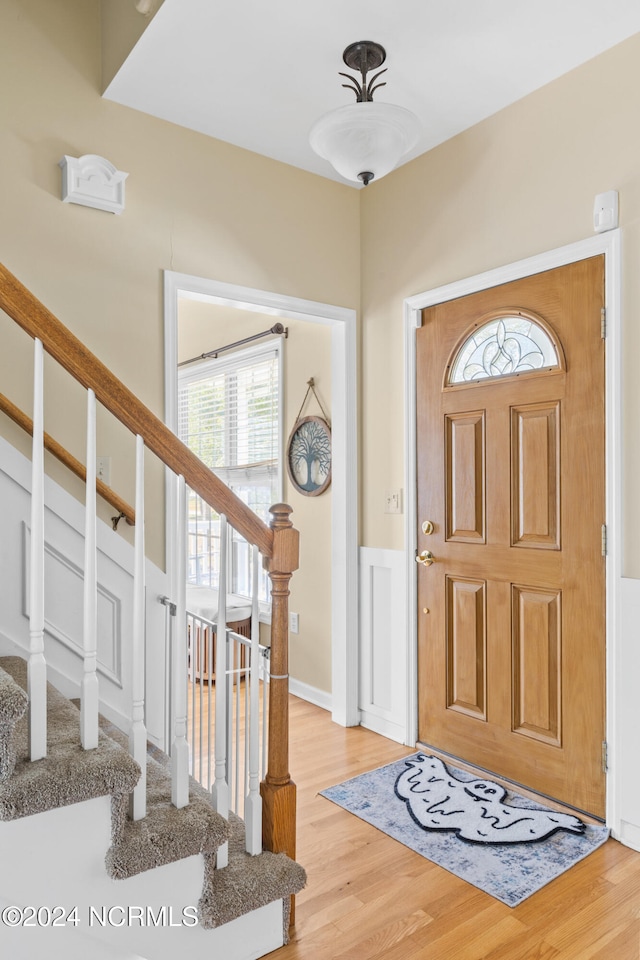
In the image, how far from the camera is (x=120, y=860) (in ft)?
4.64

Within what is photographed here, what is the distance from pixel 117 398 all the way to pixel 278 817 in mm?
1202

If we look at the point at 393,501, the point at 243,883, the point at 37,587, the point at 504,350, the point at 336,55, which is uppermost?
the point at 336,55

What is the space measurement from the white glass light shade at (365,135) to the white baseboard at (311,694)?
8.62 ft

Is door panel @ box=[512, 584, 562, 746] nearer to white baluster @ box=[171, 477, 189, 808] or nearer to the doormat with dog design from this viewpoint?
the doormat with dog design

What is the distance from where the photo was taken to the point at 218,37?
7.45 ft

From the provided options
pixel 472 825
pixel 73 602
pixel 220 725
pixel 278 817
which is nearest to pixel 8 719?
pixel 220 725

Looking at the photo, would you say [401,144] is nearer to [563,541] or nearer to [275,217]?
[275,217]

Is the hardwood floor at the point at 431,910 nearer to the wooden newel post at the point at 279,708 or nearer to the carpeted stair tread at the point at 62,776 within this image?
the wooden newel post at the point at 279,708

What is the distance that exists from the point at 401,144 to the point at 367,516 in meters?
1.77

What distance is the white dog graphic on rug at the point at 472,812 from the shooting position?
7.59 feet

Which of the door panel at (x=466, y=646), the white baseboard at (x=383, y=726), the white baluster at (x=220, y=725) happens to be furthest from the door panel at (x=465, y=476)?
the white baluster at (x=220, y=725)

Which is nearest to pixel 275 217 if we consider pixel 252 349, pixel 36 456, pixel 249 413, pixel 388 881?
pixel 252 349

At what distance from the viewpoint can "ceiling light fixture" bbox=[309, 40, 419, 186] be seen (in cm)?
206

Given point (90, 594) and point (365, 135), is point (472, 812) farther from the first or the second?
point (365, 135)
